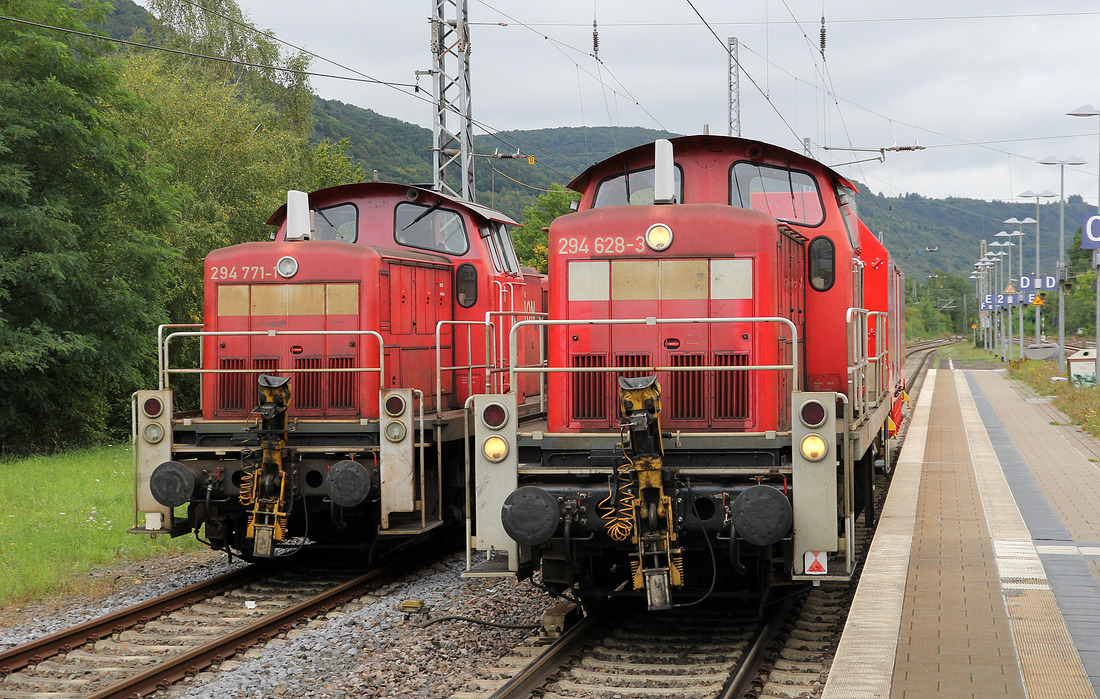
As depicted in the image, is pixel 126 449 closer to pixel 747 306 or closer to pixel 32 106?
pixel 32 106

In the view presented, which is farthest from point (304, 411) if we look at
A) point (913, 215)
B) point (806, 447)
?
point (913, 215)

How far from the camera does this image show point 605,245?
6734mm

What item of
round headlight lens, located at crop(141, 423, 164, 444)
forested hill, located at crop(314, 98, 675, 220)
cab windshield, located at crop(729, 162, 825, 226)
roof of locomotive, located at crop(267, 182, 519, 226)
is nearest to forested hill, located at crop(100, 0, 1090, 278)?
forested hill, located at crop(314, 98, 675, 220)

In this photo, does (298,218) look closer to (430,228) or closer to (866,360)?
(430,228)

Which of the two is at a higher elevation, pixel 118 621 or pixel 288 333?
pixel 288 333

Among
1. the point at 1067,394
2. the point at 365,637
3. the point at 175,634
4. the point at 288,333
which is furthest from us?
the point at 1067,394

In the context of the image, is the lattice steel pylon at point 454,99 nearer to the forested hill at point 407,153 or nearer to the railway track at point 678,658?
the railway track at point 678,658

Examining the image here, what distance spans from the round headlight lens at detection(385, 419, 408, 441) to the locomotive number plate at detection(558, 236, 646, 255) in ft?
7.57

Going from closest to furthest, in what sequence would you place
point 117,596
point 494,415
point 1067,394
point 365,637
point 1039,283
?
point 494,415 < point 365,637 < point 117,596 < point 1067,394 < point 1039,283

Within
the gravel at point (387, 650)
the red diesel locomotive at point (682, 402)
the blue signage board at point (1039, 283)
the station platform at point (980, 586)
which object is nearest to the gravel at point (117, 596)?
the gravel at point (387, 650)

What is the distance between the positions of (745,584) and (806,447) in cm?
126

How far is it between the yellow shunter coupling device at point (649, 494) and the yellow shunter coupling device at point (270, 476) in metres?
3.26

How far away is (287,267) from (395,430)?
1.86 meters

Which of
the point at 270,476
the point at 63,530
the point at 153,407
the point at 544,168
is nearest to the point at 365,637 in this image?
the point at 270,476
